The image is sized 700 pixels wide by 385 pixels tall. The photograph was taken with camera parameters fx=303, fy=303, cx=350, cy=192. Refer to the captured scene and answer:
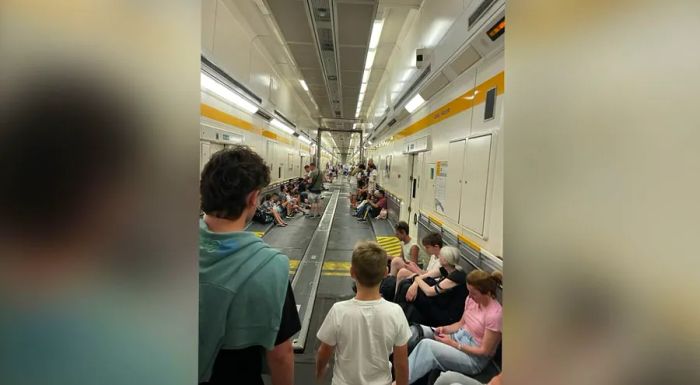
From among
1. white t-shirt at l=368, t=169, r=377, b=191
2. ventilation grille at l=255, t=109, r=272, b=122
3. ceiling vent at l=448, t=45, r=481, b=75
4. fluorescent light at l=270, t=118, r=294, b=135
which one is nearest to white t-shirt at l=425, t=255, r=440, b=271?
ceiling vent at l=448, t=45, r=481, b=75

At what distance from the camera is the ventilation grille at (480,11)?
2590 millimetres

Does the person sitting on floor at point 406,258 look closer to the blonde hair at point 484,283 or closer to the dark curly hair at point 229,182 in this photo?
the blonde hair at point 484,283

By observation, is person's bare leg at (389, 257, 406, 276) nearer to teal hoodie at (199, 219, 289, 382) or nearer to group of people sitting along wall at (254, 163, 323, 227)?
teal hoodie at (199, 219, 289, 382)

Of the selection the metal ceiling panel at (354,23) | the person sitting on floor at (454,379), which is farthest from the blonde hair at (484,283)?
the metal ceiling panel at (354,23)

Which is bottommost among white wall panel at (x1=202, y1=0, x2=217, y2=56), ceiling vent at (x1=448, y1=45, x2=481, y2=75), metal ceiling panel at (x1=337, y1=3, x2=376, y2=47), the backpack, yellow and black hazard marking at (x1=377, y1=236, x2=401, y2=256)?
yellow and black hazard marking at (x1=377, y1=236, x2=401, y2=256)

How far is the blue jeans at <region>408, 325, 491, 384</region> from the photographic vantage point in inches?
95.0

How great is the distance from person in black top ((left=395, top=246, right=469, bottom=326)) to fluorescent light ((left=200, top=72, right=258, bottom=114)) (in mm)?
3451
